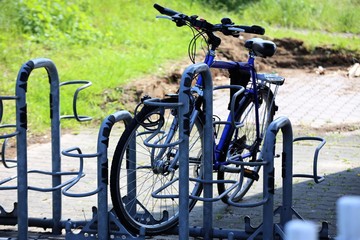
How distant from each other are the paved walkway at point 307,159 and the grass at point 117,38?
104 centimetres

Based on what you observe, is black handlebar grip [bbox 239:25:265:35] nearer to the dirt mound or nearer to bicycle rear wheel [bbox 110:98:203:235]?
bicycle rear wheel [bbox 110:98:203:235]

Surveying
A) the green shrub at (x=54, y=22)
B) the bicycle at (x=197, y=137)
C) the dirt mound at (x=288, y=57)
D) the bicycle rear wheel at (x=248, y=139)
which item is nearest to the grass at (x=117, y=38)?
the green shrub at (x=54, y=22)

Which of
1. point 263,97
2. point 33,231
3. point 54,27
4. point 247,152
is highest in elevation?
point 54,27

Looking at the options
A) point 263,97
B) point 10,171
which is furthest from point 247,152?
point 10,171

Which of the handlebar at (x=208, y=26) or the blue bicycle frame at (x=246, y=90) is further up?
the handlebar at (x=208, y=26)

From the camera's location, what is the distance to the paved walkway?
6301 mm

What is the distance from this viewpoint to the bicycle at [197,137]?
5246 mm

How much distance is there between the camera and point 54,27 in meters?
12.3

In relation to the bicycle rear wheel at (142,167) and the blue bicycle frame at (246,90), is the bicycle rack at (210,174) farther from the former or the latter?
the blue bicycle frame at (246,90)

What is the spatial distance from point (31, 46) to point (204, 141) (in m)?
6.82

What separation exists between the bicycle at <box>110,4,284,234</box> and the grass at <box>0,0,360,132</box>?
138 inches

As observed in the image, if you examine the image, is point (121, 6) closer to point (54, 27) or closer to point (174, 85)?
point (54, 27)

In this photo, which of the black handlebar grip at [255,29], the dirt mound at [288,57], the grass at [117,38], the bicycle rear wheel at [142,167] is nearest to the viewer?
the bicycle rear wheel at [142,167]

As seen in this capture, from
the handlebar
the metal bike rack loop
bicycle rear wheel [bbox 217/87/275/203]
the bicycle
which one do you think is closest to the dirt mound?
bicycle rear wheel [bbox 217/87/275/203]
